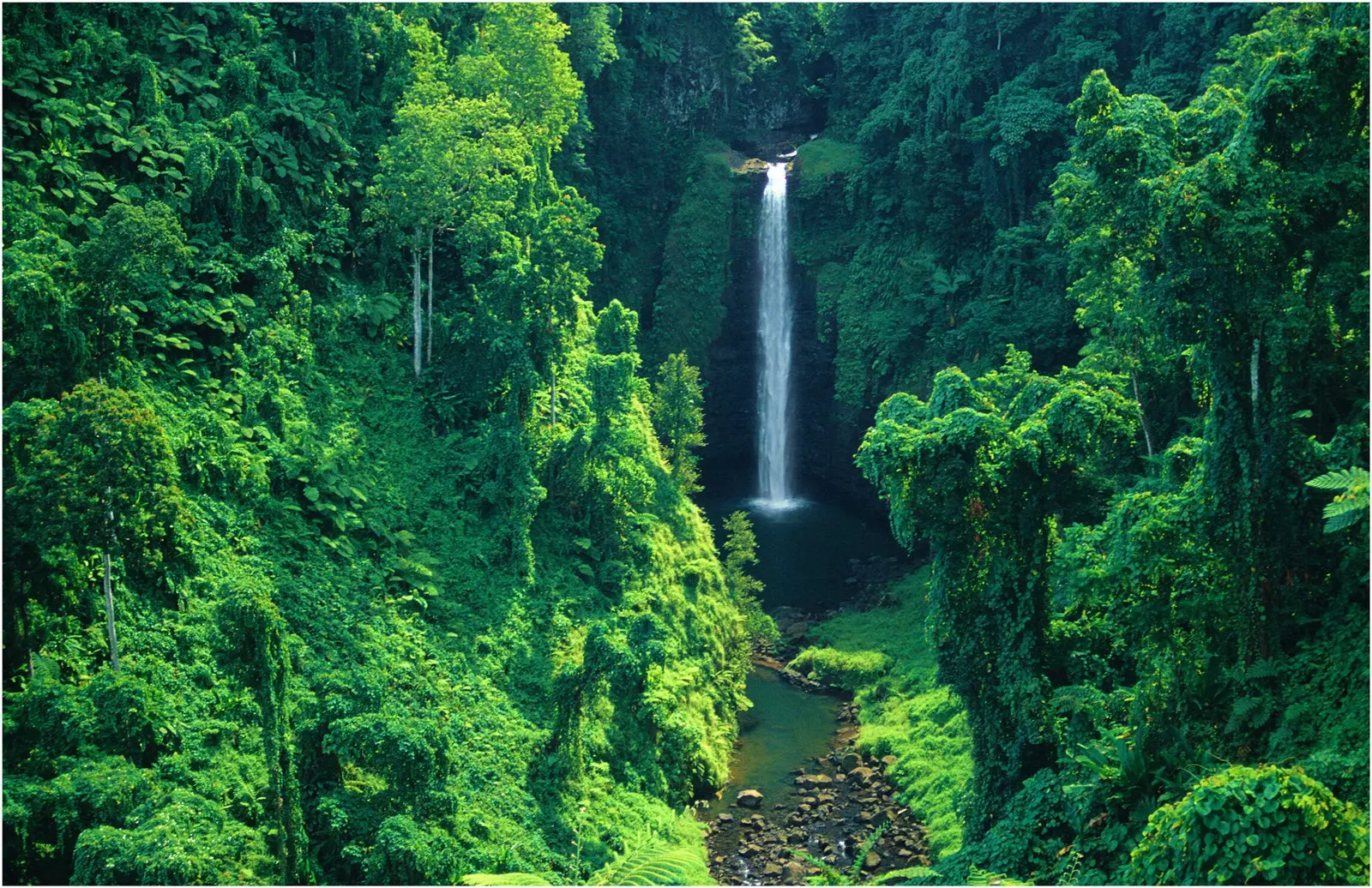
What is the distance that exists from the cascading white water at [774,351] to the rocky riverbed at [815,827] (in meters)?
17.9

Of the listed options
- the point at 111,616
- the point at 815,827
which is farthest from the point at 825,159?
the point at 111,616

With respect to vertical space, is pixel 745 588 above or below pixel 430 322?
below

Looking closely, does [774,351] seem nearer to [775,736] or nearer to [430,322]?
[430,322]

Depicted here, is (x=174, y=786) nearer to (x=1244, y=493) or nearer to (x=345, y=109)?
(x=1244, y=493)

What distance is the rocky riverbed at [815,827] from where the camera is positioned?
2280cm

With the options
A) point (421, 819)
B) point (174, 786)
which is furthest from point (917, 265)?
point (174, 786)

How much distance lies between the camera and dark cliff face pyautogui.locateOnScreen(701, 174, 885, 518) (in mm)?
44406

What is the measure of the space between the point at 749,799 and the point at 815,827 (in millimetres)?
1710

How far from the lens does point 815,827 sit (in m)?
24.4

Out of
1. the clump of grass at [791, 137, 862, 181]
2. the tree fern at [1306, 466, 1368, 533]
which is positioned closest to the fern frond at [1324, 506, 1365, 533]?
the tree fern at [1306, 466, 1368, 533]

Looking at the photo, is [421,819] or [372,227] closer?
[421,819]

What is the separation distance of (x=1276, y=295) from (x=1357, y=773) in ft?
22.6

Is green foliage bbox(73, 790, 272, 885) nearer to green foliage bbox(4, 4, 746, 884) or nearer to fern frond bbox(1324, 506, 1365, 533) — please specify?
green foliage bbox(4, 4, 746, 884)

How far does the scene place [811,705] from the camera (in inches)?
1201
